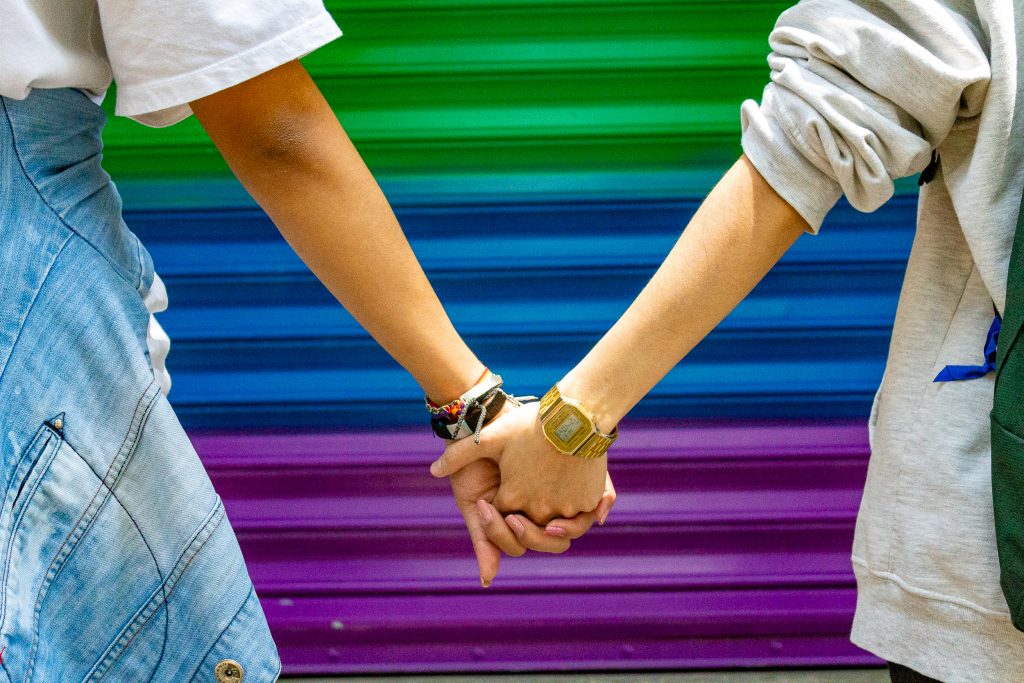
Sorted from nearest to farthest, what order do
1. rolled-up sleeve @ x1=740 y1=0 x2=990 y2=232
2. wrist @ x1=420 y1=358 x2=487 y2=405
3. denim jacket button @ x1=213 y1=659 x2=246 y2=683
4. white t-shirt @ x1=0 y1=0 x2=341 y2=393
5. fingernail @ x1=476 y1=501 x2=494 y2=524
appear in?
1. white t-shirt @ x1=0 y1=0 x2=341 y2=393
2. rolled-up sleeve @ x1=740 y1=0 x2=990 y2=232
3. denim jacket button @ x1=213 y1=659 x2=246 y2=683
4. wrist @ x1=420 y1=358 x2=487 y2=405
5. fingernail @ x1=476 y1=501 x2=494 y2=524

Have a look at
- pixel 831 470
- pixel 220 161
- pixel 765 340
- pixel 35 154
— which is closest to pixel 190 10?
pixel 35 154

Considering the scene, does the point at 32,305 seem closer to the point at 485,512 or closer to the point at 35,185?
the point at 35,185

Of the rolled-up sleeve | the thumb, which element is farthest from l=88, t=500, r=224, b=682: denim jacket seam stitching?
the rolled-up sleeve

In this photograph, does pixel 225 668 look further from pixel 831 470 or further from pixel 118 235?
pixel 831 470

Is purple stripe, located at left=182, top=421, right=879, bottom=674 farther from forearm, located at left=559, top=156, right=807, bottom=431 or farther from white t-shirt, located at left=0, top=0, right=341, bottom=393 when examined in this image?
white t-shirt, located at left=0, top=0, right=341, bottom=393

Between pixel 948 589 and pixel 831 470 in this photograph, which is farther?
pixel 831 470

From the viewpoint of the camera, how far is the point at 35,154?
1106 mm

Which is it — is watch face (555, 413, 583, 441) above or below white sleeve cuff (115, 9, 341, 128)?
below

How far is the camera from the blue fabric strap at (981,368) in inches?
46.6

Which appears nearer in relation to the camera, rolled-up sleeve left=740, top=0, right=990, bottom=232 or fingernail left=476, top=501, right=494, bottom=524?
rolled-up sleeve left=740, top=0, right=990, bottom=232

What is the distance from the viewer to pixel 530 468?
5.86ft

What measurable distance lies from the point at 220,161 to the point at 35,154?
4.89 feet

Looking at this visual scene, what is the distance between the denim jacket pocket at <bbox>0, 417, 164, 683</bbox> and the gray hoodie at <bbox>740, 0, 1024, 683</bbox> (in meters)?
0.93

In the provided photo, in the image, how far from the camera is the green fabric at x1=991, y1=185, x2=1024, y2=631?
3.55 feet
